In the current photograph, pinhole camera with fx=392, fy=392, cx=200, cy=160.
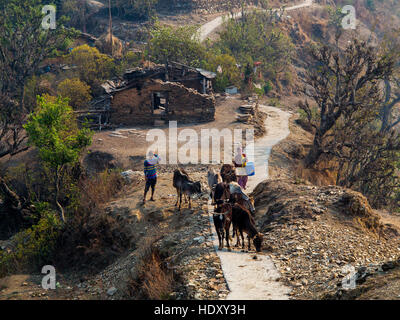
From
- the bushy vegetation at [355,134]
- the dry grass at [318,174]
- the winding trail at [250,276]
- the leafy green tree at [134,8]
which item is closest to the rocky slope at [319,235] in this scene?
the winding trail at [250,276]

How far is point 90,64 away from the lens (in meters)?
31.7

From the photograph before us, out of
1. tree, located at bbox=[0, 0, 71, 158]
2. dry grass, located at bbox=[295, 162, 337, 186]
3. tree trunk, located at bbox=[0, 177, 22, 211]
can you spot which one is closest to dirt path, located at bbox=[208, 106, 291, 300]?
dry grass, located at bbox=[295, 162, 337, 186]

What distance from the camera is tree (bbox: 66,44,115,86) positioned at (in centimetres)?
3100

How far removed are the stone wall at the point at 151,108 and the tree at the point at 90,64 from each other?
23.1ft

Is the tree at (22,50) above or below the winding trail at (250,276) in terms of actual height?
above

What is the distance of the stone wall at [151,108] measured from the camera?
976 inches

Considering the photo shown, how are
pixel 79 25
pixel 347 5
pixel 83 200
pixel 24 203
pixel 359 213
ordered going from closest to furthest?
pixel 359 213 → pixel 83 200 → pixel 24 203 → pixel 79 25 → pixel 347 5

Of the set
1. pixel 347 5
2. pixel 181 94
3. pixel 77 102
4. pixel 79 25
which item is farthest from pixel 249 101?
pixel 347 5

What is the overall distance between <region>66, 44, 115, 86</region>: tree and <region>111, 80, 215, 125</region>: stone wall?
7.05 m

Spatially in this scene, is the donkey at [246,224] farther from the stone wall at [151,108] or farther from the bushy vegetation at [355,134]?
the stone wall at [151,108]

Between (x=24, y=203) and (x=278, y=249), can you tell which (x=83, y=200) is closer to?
(x=24, y=203)

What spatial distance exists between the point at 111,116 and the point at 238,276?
1841 centimetres

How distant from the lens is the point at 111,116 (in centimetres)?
2491

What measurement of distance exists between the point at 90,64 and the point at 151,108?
9.62 metres
